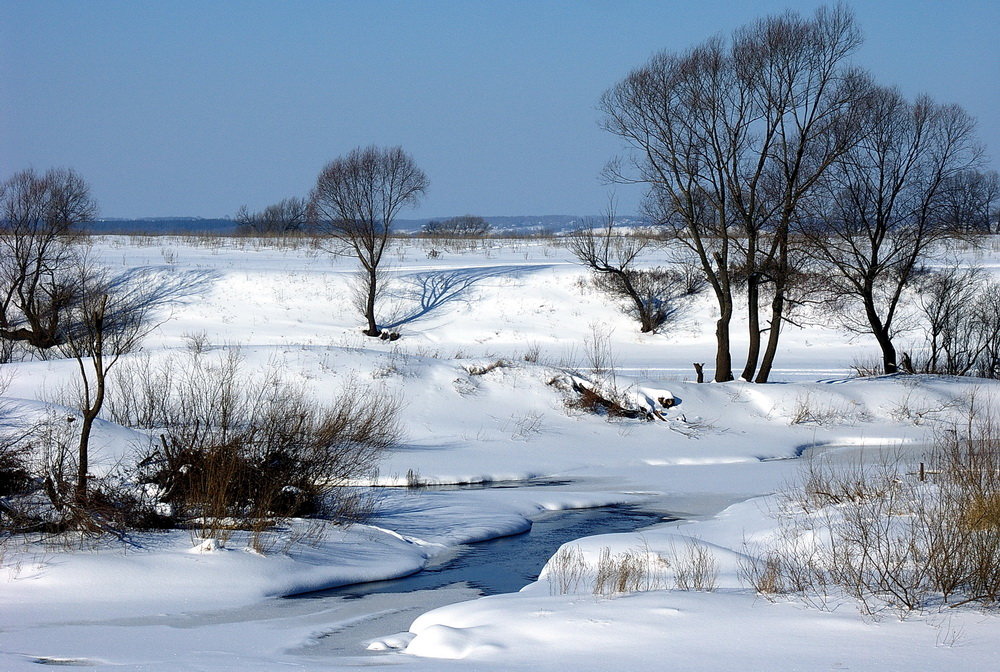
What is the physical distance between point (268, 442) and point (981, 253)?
49423mm

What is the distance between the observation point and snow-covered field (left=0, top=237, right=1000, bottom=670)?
700 centimetres

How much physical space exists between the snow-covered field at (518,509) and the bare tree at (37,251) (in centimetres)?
496

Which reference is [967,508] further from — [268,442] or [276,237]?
[276,237]

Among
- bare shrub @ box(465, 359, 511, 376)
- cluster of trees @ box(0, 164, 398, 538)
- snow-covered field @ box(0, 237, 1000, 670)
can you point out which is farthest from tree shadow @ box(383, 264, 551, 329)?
cluster of trees @ box(0, 164, 398, 538)

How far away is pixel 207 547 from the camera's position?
10641mm

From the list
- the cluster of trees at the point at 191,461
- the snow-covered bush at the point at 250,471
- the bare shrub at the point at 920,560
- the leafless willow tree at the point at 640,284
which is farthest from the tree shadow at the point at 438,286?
the bare shrub at the point at 920,560

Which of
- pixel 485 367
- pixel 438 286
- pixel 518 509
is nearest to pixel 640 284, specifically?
pixel 438 286

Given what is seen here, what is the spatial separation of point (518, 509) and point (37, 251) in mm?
31961

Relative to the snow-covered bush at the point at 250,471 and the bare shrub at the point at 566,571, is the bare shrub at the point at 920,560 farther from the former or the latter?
the snow-covered bush at the point at 250,471

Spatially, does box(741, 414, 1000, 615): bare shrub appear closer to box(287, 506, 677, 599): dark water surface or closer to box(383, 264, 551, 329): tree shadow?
box(287, 506, 677, 599): dark water surface

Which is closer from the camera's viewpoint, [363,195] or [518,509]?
[518,509]

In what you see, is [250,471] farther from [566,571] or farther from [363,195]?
[363,195]

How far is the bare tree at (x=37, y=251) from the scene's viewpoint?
126ft

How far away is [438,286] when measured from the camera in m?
48.6
